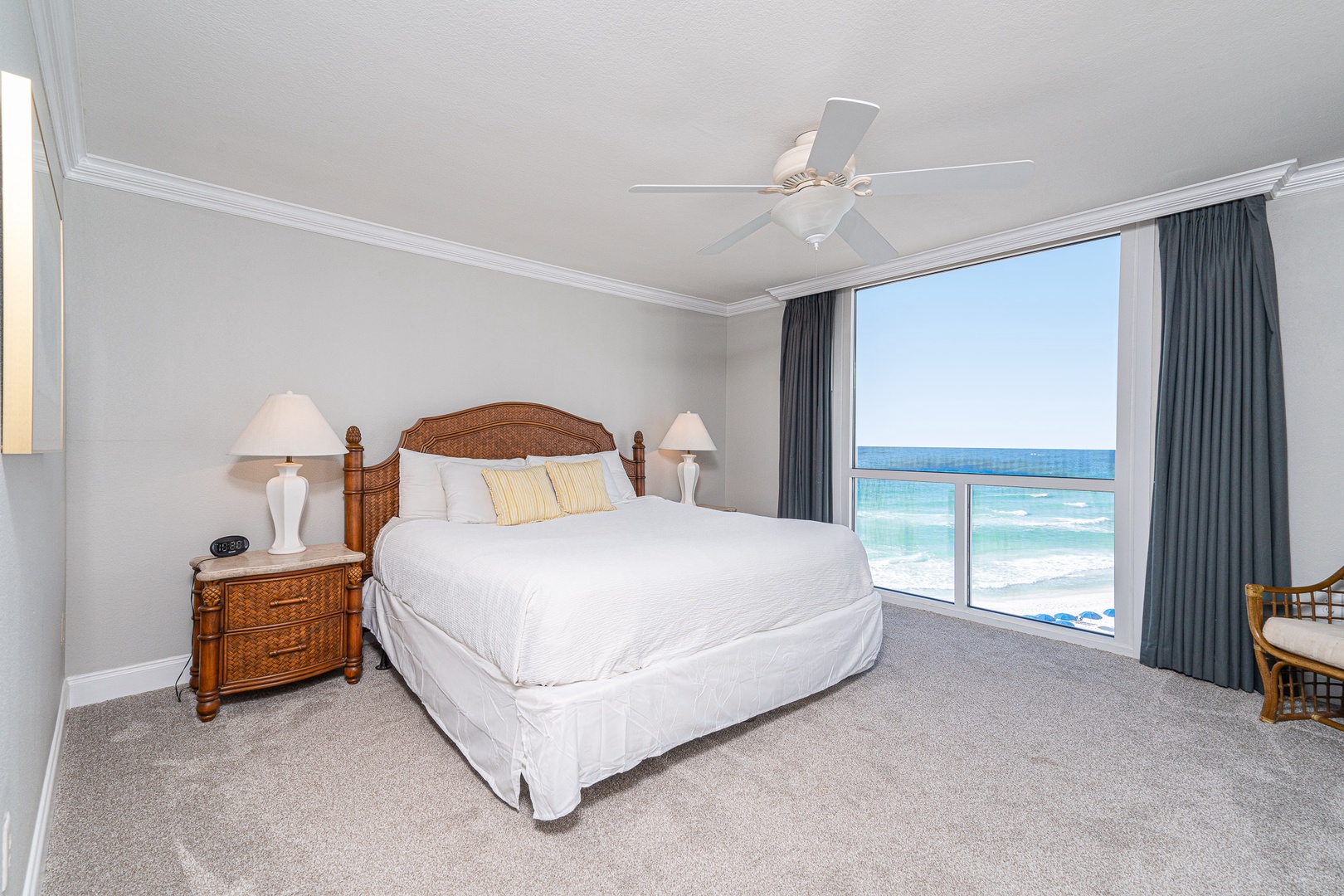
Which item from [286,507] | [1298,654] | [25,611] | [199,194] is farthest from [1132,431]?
[199,194]

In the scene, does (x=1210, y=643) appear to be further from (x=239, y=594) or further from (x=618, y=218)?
(x=239, y=594)

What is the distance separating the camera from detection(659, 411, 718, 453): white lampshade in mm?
4715

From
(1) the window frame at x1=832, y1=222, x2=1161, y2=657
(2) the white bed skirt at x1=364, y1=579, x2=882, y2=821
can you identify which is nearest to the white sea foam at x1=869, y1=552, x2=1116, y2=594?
(1) the window frame at x1=832, y1=222, x2=1161, y2=657

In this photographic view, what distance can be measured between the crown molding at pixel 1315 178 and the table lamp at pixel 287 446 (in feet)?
15.5

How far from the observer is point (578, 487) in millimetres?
3750

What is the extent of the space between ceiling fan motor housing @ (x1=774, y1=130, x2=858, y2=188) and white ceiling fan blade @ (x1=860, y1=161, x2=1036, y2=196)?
0.09m

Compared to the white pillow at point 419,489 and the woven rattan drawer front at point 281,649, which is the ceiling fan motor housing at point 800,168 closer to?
the white pillow at point 419,489

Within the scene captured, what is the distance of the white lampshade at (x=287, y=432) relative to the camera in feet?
9.17

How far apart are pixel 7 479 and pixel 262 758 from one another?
1522 millimetres

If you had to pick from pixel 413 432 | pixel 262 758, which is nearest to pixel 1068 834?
pixel 262 758

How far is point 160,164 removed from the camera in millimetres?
2742

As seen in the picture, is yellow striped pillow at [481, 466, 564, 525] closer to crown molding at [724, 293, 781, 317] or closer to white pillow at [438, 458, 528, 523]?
white pillow at [438, 458, 528, 523]

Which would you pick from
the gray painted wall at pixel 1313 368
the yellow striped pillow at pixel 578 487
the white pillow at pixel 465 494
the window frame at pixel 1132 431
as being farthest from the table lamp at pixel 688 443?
the gray painted wall at pixel 1313 368

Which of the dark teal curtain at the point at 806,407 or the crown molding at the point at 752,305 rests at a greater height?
the crown molding at the point at 752,305
